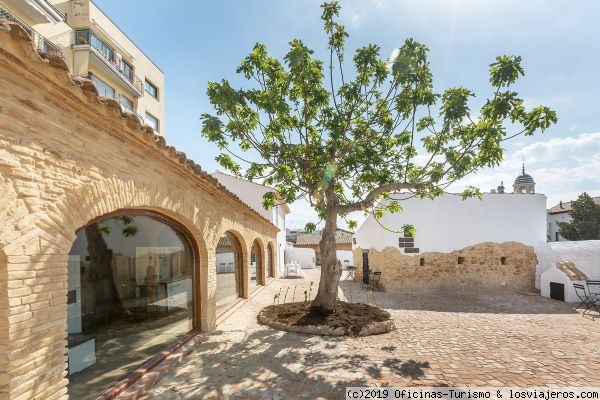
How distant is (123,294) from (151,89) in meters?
20.8

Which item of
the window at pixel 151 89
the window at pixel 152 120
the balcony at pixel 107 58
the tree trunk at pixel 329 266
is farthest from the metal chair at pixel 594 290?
the window at pixel 151 89

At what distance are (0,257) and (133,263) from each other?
160 inches

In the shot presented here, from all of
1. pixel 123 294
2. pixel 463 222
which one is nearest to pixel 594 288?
pixel 463 222

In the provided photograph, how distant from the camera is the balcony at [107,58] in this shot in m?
16.5

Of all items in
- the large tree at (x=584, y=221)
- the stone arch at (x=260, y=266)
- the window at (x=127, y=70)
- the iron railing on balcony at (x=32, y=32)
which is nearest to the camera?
the iron railing on balcony at (x=32, y=32)

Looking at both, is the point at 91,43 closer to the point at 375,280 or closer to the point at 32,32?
the point at 32,32

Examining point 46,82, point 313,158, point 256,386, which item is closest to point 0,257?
point 46,82

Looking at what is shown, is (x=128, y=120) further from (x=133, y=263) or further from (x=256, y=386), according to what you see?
(x=256, y=386)

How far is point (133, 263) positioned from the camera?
22.2 ft

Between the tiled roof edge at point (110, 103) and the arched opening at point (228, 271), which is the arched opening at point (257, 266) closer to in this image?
the arched opening at point (228, 271)

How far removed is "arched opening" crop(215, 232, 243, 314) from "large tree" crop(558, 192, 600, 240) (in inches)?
1300

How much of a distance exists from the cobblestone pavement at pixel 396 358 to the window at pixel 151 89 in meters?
19.4

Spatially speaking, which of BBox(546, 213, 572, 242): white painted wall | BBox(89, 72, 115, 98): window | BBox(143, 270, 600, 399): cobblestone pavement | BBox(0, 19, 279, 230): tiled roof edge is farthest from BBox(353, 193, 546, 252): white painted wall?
BBox(546, 213, 572, 242): white painted wall

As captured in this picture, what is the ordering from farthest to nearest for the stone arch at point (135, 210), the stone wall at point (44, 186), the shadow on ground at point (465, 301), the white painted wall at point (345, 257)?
the white painted wall at point (345, 257)
the shadow on ground at point (465, 301)
the stone arch at point (135, 210)
the stone wall at point (44, 186)
